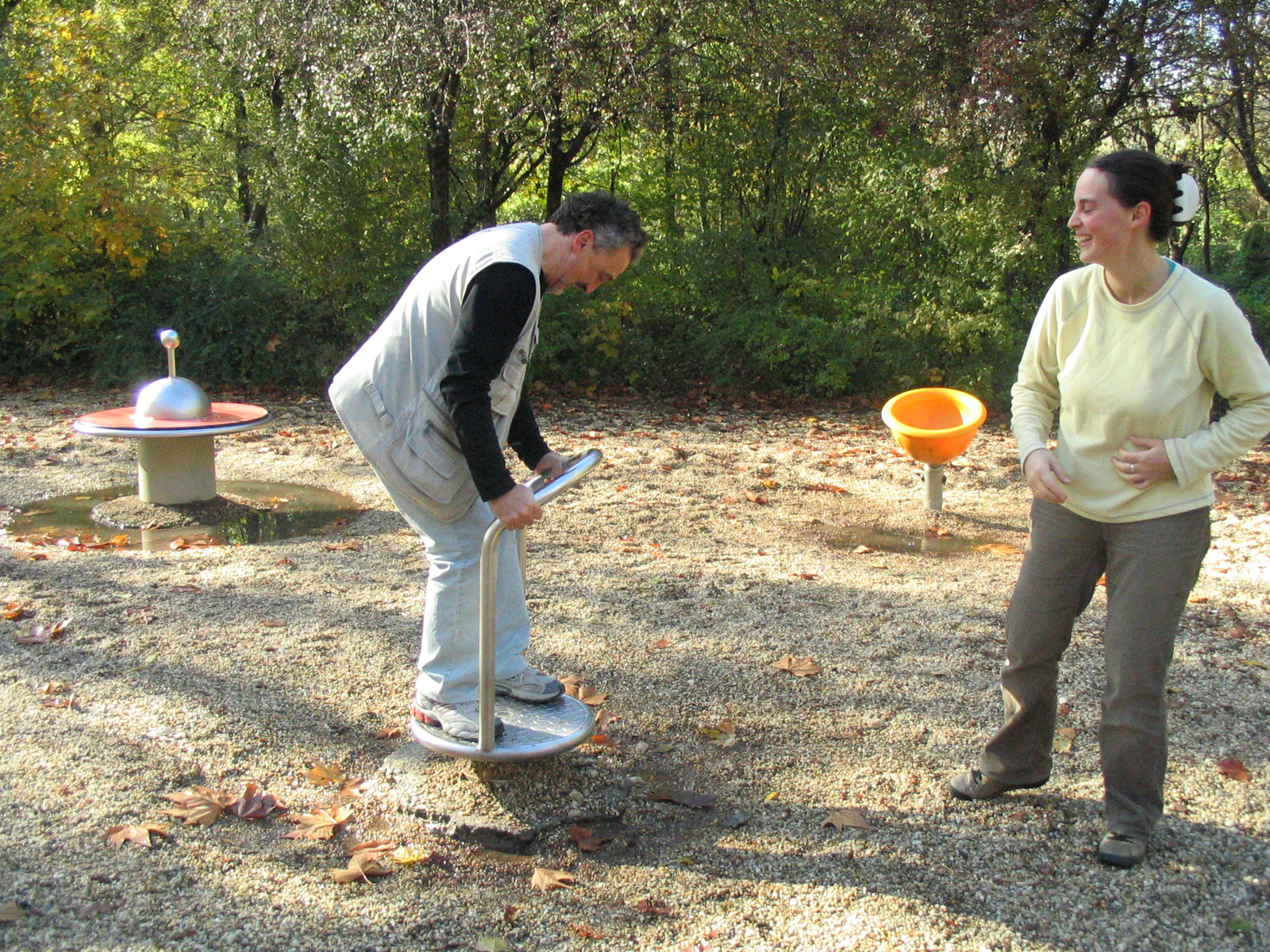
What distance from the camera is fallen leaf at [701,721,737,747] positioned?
12.7 feet

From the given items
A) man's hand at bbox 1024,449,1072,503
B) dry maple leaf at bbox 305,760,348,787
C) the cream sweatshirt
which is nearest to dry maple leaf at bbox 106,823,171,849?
dry maple leaf at bbox 305,760,348,787

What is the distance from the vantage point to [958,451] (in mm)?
7160

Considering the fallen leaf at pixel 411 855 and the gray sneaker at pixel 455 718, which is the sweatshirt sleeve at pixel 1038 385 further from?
the fallen leaf at pixel 411 855

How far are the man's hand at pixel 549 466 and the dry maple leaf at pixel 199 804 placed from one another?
4.33 feet

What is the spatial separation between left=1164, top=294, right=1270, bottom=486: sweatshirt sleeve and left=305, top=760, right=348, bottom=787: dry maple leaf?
2542mm

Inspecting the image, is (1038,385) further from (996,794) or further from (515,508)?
(515,508)

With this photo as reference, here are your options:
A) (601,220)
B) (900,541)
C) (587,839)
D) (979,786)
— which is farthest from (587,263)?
(900,541)

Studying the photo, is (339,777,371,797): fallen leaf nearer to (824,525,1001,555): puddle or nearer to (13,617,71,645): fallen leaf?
(13,617,71,645): fallen leaf

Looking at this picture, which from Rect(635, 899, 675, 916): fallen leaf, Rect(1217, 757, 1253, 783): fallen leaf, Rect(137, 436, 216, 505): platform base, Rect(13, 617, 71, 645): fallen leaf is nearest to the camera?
Rect(635, 899, 675, 916): fallen leaf

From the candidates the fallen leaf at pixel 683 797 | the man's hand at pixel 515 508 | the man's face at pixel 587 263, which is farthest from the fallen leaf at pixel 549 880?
the man's face at pixel 587 263

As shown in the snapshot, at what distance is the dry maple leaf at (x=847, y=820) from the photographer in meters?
3.34

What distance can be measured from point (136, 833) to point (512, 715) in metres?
1.07

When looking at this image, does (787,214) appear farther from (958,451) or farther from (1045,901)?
(1045,901)

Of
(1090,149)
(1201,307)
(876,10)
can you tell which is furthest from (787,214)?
(1201,307)
